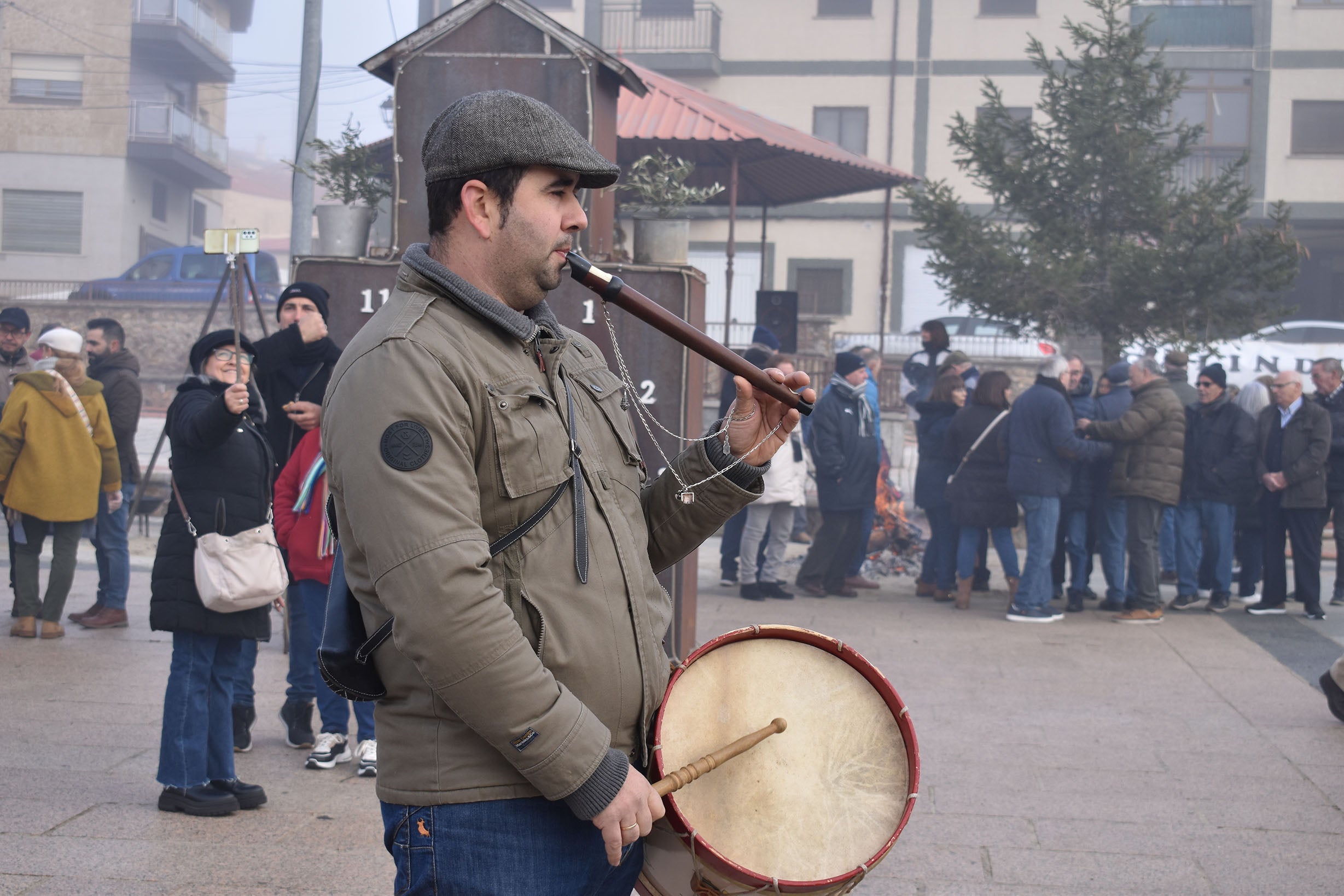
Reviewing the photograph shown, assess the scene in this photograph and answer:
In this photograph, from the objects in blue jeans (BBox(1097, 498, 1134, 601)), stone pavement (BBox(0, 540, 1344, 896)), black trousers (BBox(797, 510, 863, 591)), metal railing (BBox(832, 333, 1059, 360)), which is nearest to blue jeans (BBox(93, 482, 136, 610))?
stone pavement (BBox(0, 540, 1344, 896))

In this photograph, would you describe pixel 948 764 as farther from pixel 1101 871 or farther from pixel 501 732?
pixel 501 732

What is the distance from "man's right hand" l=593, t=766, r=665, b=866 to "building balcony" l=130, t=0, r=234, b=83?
40962 millimetres

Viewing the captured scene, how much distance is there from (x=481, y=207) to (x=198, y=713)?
315cm

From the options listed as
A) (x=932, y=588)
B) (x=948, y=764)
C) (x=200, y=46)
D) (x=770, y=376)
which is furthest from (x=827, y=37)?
(x=770, y=376)

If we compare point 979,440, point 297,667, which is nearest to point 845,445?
point 979,440

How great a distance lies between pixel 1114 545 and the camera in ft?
31.8

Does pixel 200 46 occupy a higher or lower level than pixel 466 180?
higher

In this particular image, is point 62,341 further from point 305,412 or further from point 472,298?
point 472,298

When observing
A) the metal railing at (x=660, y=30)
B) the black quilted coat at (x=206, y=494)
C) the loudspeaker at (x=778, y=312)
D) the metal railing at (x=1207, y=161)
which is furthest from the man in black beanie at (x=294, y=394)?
the metal railing at (x=1207, y=161)

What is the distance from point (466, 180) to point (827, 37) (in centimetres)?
3324

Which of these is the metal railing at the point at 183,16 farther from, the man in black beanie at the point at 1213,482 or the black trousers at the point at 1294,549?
the black trousers at the point at 1294,549

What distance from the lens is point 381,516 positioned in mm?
1873

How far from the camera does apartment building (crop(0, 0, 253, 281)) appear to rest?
119 ft

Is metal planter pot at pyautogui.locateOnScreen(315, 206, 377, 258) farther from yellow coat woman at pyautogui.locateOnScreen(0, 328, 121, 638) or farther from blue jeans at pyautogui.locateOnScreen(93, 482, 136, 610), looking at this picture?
blue jeans at pyautogui.locateOnScreen(93, 482, 136, 610)
